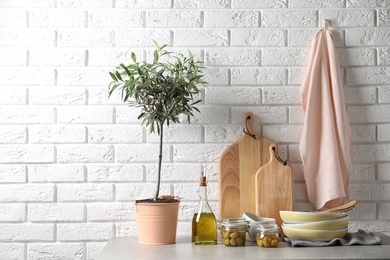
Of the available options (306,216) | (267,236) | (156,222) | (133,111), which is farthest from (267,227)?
(133,111)

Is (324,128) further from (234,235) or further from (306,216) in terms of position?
(234,235)

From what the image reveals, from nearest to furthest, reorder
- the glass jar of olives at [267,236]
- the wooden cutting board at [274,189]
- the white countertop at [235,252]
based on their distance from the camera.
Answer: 1. the white countertop at [235,252]
2. the glass jar of olives at [267,236]
3. the wooden cutting board at [274,189]

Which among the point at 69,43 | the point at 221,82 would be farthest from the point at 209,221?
the point at 69,43

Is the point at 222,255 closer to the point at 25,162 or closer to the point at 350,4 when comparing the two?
the point at 25,162

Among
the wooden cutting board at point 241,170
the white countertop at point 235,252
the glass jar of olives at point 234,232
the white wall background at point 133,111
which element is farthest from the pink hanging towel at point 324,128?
the glass jar of olives at point 234,232

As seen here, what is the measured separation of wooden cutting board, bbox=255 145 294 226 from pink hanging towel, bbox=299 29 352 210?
97 mm

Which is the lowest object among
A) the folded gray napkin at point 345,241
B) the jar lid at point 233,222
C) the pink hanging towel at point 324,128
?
the folded gray napkin at point 345,241

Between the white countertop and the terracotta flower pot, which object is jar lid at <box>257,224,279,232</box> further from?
the terracotta flower pot

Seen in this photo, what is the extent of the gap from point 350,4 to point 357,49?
0.21 m

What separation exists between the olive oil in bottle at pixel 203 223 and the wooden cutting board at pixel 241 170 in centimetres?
19

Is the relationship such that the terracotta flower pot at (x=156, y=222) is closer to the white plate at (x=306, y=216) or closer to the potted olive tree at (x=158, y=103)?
the potted olive tree at (x=158, y=103)

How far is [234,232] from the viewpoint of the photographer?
2.32 m

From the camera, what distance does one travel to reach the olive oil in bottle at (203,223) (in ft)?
7.80

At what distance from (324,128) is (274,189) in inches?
14.2
